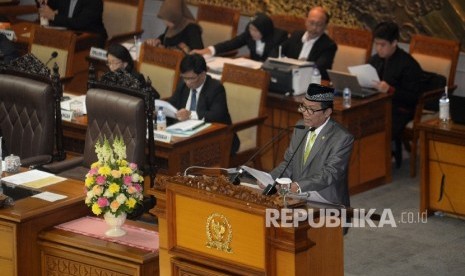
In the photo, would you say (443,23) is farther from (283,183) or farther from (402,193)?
(283,183)

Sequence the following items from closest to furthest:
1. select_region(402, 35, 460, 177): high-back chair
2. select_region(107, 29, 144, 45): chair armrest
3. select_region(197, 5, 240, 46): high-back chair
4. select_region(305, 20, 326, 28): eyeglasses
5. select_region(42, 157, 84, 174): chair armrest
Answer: select_region(42, 157, 84, 174): chair armrest
select_region(402, 35, 460, 177): high-back chair
select_region(305, 20, 326, 28): eyeglasses
select_region(197, 5, 240, 46): high-back chair
select_region(107, 29, 144, 45): chair armrest

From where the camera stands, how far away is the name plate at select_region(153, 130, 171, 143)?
7949mm

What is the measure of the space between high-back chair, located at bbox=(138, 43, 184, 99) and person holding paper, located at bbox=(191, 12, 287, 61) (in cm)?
85

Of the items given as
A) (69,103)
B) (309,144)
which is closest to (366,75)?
(69,103)

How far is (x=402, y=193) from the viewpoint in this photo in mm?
9055

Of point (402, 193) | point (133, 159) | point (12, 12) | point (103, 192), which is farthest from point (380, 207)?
point (12, 12)

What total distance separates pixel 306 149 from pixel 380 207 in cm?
245

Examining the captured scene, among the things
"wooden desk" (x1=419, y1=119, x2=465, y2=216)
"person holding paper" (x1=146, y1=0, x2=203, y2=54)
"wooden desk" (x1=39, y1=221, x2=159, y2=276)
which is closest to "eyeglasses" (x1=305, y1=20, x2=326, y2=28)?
"person holding paper" (x1=146, y1=0, x2=203, y2=54)

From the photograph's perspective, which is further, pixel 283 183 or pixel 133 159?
pixel 133 159

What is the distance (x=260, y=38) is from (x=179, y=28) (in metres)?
0.82

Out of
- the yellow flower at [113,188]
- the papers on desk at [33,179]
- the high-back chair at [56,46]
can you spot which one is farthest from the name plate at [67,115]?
the yellow flower at [113,188]

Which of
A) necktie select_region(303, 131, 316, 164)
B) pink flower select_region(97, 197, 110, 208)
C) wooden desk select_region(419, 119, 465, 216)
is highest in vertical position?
necktie select_region(303, 131, 316, 164)

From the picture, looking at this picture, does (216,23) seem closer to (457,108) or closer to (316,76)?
(316,76)

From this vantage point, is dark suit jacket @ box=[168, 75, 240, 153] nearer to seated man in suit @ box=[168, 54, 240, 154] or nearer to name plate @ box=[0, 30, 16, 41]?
seated man in suit @ box=[168, 54, 240, 154]
